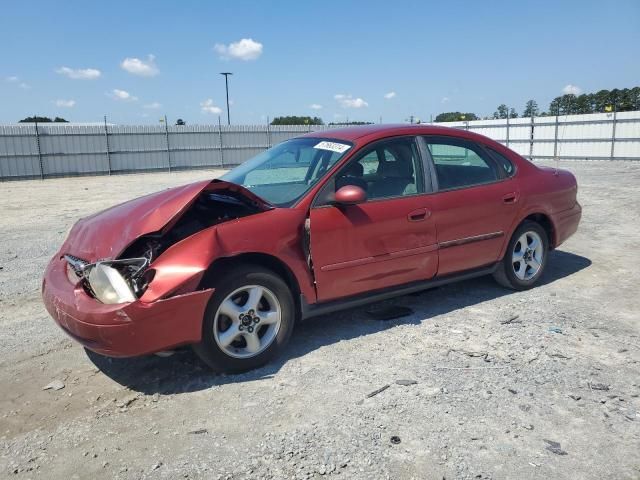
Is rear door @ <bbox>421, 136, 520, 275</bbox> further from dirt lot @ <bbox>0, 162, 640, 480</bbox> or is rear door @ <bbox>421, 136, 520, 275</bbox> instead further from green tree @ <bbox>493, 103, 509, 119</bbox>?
green tree @ <bbox>493, 103, 509, 119</bbox>

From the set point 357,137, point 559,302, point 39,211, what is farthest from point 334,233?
point 39,211

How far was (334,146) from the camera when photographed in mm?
4301

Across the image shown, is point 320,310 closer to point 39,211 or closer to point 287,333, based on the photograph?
point 287,333

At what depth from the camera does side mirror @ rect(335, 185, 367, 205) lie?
3.73 metres

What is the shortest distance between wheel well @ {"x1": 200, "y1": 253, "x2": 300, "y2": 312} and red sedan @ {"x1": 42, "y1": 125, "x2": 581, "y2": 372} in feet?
0.03

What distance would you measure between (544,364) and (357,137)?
223 cm

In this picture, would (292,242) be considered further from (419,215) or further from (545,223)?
(545,223)

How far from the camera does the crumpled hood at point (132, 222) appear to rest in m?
3.36

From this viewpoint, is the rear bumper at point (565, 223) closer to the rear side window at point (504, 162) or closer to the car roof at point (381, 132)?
the rear side window at point (504, 162)

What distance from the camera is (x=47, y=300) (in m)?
3.61

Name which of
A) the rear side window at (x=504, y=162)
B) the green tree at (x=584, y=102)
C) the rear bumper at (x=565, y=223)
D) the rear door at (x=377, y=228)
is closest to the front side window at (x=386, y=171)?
the rear door at (x=377, y=228)

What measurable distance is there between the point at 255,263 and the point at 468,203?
2.05 metres

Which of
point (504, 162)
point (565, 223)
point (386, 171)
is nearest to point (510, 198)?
point (504, 162)

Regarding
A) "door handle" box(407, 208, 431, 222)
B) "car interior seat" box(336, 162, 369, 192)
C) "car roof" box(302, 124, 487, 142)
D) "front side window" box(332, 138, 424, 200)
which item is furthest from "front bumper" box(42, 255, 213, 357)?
"car roof" box(302, 124, 487, 142)
